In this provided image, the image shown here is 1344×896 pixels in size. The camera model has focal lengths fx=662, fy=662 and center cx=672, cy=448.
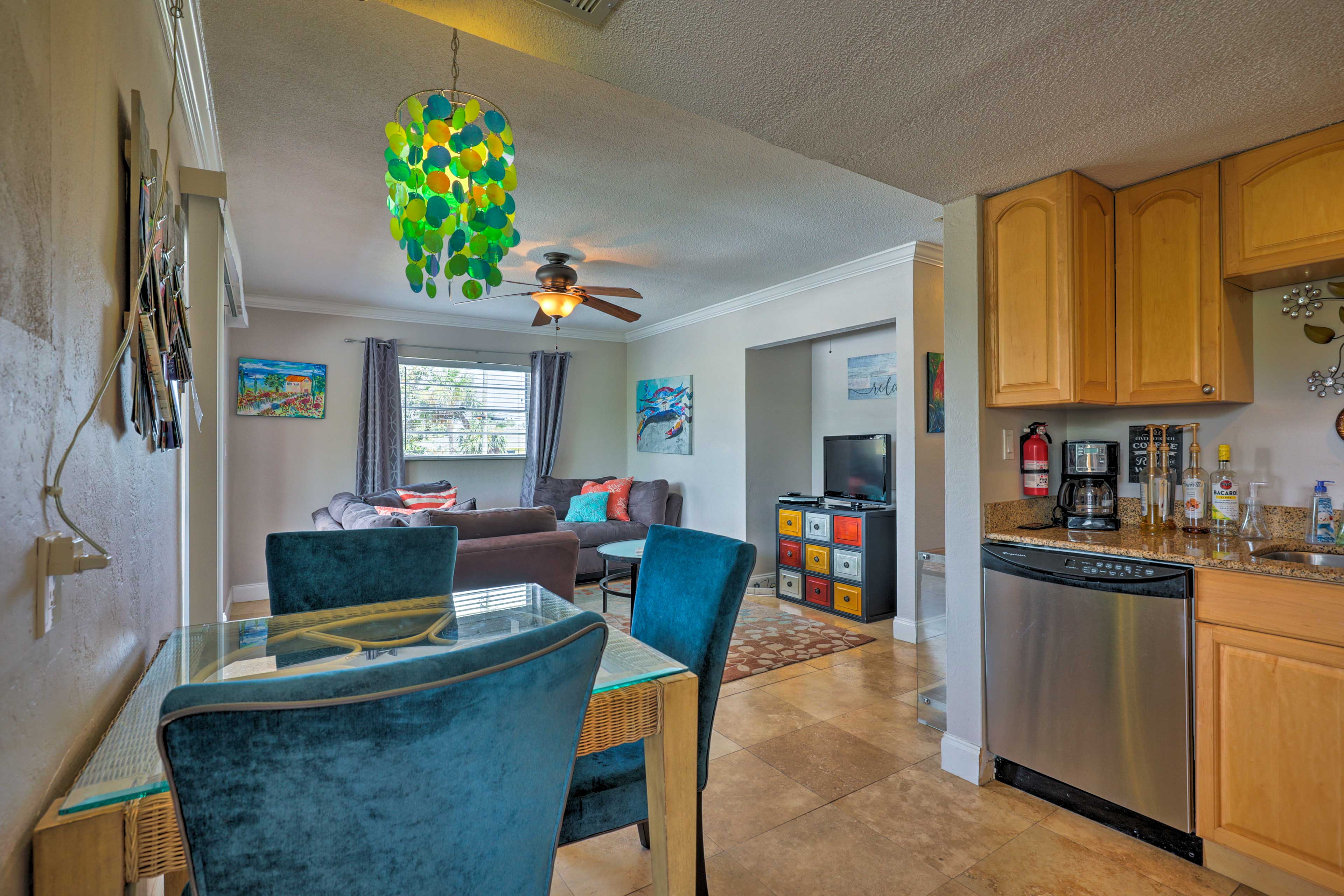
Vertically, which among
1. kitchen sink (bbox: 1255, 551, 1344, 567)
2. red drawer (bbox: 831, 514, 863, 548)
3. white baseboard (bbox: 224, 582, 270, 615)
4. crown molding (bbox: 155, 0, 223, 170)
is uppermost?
crown molding (bbox: 155, 0, 223, 170)

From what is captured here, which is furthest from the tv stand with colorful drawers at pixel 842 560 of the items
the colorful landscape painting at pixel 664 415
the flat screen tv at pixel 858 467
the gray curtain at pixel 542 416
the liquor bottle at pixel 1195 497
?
the gray curtain at pixel 542 416

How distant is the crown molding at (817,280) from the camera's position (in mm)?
4191

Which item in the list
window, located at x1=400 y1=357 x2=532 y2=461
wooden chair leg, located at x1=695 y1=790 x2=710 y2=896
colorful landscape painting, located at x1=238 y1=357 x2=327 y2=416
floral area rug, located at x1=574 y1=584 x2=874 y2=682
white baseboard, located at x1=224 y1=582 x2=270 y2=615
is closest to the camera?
wooden chair leg, located at x1=695 y1=790 x2=710 y2=896

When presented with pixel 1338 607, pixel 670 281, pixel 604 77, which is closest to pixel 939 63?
pixel 604 77

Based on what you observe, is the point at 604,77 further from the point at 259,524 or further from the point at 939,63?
the point at 259,524

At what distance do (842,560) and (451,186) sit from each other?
3.70 metres

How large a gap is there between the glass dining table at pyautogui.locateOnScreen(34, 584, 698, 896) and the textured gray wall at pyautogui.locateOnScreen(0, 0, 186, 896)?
0.13ft

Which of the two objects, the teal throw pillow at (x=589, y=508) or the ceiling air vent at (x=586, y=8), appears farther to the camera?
the teal throw pillow at (x=589, y=508)

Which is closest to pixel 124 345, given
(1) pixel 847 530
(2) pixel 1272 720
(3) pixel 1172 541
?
(2) pixel 1272 720

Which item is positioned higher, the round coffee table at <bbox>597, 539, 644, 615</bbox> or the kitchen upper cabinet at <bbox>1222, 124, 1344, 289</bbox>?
the kitchen upper cabinet at <bbox>1222, 124, 1344, 289</bbox>

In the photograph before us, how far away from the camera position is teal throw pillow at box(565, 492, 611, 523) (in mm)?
6098

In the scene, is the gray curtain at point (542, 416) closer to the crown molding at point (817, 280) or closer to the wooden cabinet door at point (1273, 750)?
the crown molding at point (817, 280)

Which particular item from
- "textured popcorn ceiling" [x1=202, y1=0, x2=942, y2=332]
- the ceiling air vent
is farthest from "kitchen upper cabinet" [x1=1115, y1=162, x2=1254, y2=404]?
the ceiling air vent

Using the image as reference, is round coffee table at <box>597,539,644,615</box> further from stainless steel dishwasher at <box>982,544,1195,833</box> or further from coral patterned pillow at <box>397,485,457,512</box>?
stainless steel dishwasher at <box>982,544,1195,833</box>
